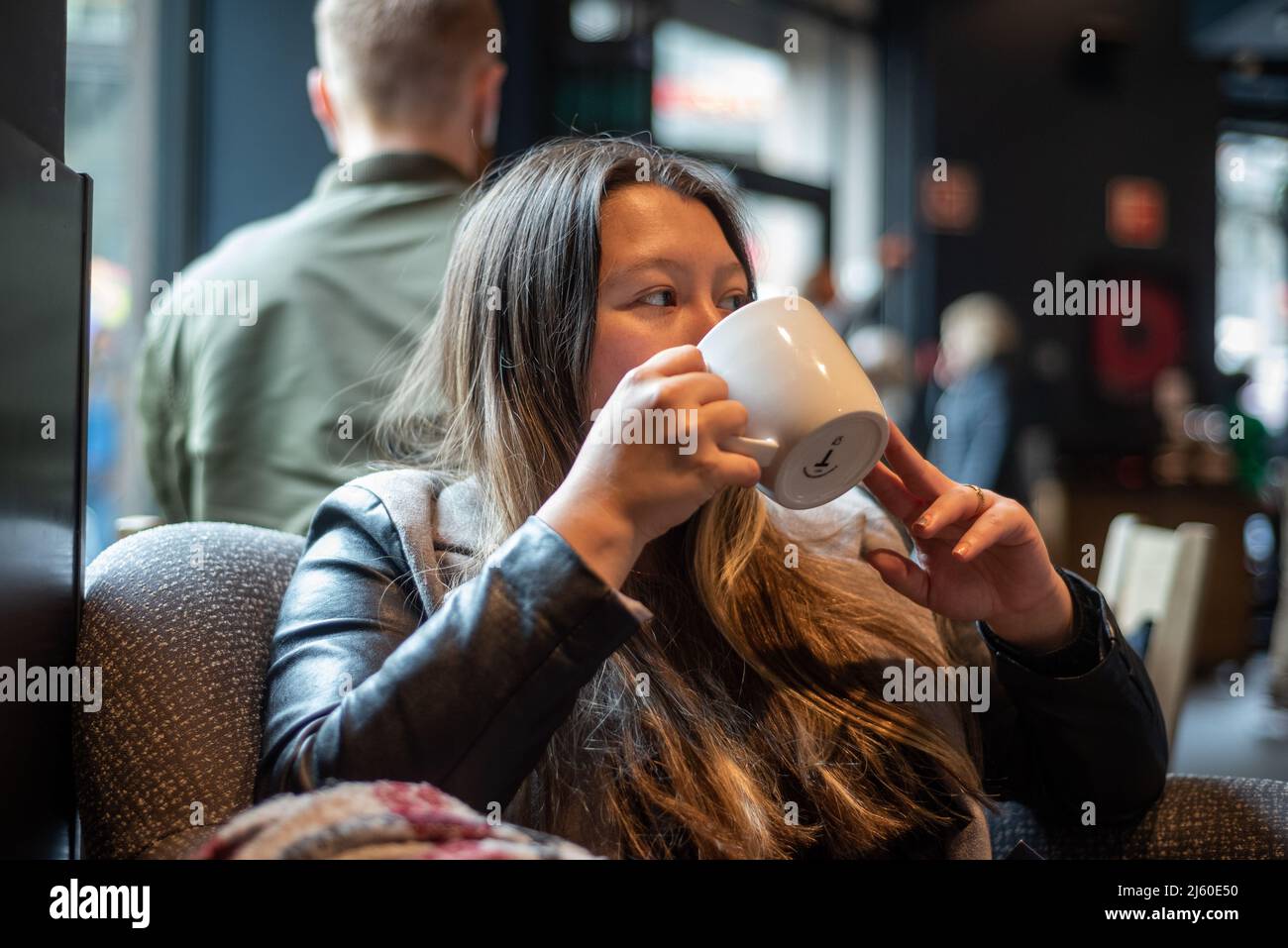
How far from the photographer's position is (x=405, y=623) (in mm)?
1064

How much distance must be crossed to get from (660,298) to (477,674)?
1.42 feet

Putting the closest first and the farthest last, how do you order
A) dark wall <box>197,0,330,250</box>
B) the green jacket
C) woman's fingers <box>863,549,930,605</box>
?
woman's fingers <box>863,549,930,605</box>, the green jacket, dark wall <box>197,0,330,250</box>

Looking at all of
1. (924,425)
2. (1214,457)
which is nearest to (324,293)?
(1214,457)

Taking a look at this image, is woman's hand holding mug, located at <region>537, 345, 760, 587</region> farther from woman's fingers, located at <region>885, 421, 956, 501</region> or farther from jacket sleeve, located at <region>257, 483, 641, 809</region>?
woman's fingers, located at <region>885, 421, 956, 501</region>

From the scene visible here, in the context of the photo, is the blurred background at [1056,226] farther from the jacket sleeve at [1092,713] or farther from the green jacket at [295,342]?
the jacket sleeve at [1092,713]

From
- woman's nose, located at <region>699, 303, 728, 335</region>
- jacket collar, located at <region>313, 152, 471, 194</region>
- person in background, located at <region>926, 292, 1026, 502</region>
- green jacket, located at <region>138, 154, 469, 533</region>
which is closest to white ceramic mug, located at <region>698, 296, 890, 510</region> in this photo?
woman's nose, located at <region>699, 303, 728, 335</region>

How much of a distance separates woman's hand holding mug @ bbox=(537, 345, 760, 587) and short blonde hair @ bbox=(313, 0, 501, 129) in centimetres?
122

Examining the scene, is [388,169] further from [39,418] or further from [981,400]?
[981,400]

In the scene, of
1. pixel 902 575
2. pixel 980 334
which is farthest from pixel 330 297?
pixel 980 334

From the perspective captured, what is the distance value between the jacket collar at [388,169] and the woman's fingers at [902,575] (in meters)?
1.14

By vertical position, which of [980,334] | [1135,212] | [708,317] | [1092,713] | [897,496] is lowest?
[1092,713]

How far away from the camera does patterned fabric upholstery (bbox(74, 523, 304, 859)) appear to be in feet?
3.26

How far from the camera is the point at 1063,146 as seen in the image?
8297mm
